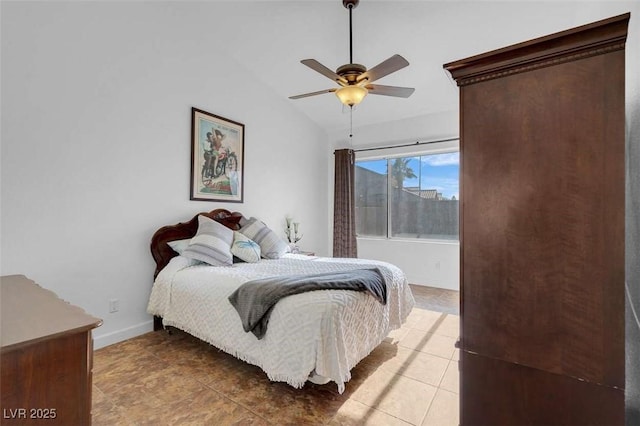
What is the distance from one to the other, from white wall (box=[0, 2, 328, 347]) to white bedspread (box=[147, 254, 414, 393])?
0.51 meters

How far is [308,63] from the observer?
7.39ft

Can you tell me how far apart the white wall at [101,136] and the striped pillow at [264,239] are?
1.69ft

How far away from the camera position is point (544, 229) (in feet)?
2.51

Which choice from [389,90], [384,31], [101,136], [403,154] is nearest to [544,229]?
[389,90]

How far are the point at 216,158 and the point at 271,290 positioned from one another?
2164 mm

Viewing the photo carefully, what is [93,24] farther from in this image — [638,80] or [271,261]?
[638,80]

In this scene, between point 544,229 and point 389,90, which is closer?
point 544,229

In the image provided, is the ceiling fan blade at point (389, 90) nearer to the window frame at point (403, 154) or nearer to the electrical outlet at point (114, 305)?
the window frame at point (403, 154)

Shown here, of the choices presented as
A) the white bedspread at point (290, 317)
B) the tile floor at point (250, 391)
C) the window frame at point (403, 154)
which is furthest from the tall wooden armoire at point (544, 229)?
the window frame at point (403, 154)

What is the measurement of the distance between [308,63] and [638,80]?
6.33 feet

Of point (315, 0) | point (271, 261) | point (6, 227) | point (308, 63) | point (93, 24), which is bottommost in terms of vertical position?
point (271, 261)

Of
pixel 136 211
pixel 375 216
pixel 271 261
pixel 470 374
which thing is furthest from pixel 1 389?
pixel 375 216

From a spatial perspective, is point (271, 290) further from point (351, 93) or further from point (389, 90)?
point (389, 90)

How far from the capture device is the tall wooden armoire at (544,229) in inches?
27.1
